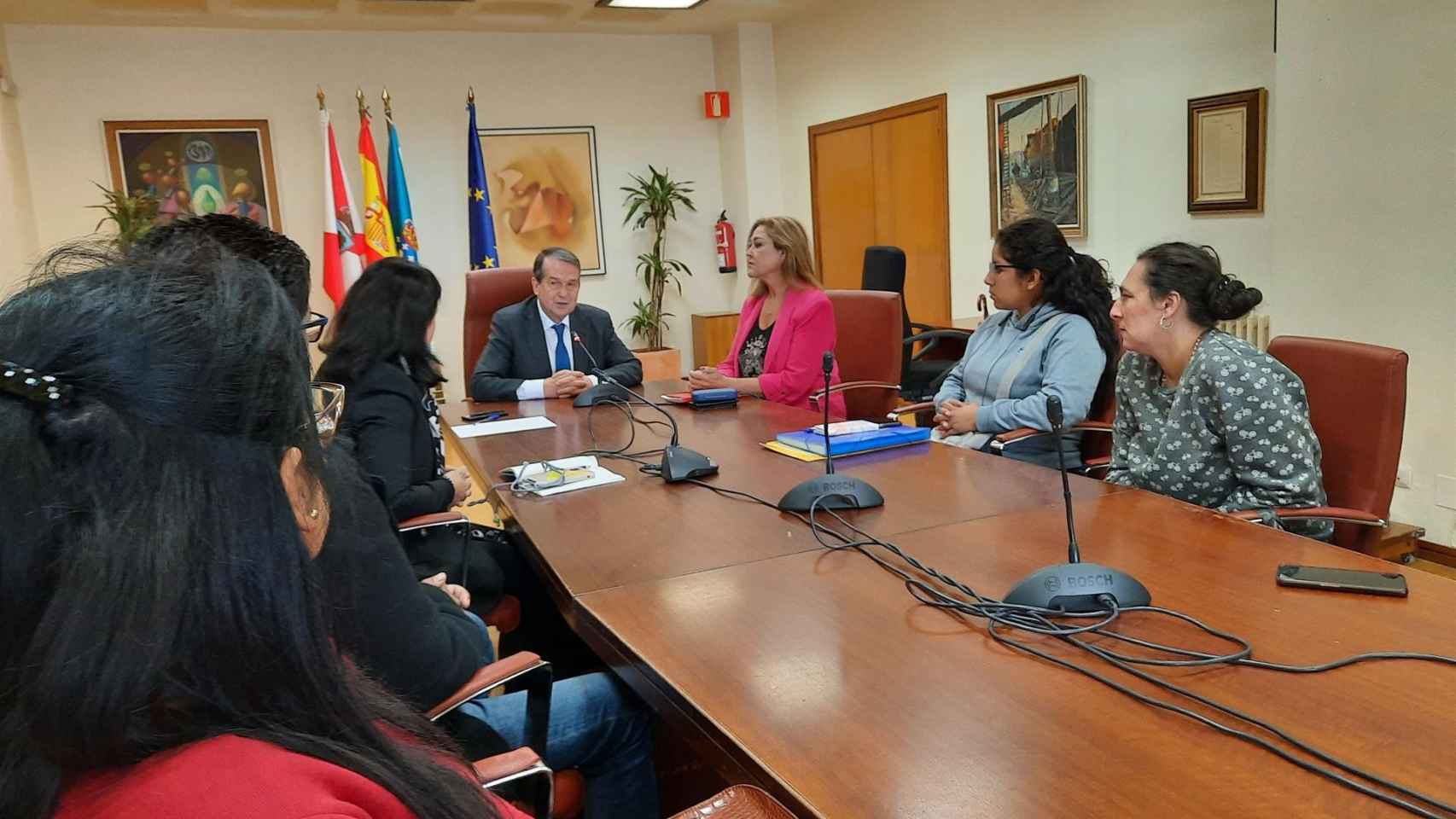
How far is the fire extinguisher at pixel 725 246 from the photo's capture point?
724cm

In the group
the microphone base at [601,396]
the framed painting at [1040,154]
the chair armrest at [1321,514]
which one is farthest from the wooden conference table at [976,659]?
the framed painting at [1040,154]

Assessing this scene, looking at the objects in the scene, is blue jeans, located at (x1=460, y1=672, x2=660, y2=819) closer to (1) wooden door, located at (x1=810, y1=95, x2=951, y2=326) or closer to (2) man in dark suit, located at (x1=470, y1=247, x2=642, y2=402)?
(2) man in dark suit, located at (x1=470, y1=247, x2=642, y2=402)

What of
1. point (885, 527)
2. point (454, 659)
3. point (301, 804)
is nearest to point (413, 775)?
point (301, 804)

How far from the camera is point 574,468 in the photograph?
2273 millimetres

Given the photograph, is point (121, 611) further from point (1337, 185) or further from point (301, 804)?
point (1337, 185)

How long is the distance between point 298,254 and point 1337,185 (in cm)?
323

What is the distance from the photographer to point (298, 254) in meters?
2.06

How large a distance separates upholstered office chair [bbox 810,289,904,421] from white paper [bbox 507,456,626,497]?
1385mm

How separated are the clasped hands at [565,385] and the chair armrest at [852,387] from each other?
0.81m

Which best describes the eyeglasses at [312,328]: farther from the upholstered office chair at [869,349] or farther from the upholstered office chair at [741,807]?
the upholstered office chair at [869,349]

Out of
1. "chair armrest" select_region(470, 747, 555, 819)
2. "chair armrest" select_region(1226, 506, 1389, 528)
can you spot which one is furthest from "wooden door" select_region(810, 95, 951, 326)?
"chair armrest" select_region(470, 747, 555, 819)

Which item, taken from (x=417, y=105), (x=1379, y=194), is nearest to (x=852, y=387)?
(x=1379, y=194)

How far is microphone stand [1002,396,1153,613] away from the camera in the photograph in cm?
127

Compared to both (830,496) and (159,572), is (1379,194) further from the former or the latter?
(159,572)
